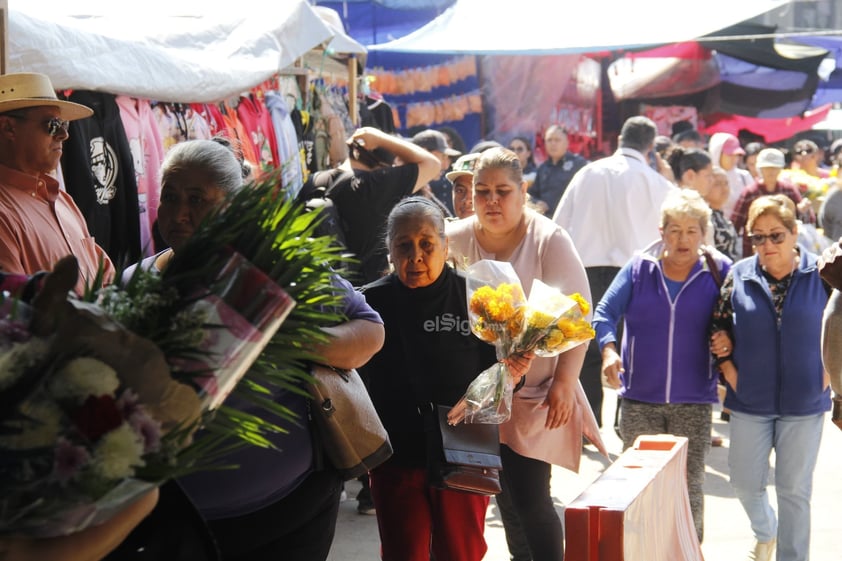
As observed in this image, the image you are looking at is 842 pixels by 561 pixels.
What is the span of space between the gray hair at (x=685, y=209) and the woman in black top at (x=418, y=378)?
6.41ft

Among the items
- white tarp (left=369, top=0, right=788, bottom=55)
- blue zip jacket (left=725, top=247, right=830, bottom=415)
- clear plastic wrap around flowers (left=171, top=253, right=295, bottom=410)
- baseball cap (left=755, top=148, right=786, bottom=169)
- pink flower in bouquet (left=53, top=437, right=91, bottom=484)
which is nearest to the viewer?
pink flower in bouquet (left=53, top=437, right=91, bottom=484)

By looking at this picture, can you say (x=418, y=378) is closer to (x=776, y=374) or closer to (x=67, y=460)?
(x=776, y=374)

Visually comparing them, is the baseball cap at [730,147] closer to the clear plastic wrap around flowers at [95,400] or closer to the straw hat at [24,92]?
the straw hat at [24,92]

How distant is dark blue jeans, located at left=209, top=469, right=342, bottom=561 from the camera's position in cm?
313

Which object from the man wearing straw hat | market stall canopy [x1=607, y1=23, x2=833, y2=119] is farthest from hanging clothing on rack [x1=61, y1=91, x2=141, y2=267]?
market stall canopy [x1=607, y1=23, x2=833, y2=119]

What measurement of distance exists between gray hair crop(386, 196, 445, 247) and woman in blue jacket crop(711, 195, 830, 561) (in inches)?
80.5

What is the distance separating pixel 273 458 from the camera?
3154mm

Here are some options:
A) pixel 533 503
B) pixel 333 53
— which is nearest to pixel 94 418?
pixel 533 503

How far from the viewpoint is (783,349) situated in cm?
588

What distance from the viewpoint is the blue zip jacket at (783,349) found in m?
5.85

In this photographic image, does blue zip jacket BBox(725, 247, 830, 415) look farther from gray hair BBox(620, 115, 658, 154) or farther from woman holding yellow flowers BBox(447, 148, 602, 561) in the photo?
gray hair BBox(620, 115, 658, 154)

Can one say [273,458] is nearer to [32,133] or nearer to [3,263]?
[3,263]

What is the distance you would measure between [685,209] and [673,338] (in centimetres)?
69

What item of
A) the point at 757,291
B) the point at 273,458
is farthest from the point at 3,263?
the point at 757,291
